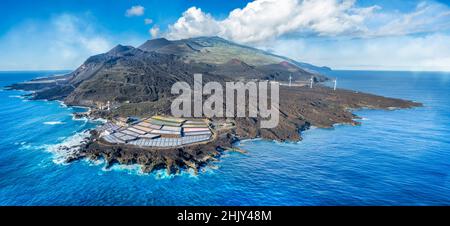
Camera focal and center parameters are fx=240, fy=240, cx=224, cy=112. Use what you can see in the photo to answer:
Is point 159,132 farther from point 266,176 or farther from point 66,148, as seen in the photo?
point 266,176

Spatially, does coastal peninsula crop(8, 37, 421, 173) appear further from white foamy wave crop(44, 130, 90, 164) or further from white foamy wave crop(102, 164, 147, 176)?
white foamy wave crop(44, 130, 90, 164)

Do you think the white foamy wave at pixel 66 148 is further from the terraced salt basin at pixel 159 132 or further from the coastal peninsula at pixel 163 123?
the terraced salt basin at pixel 159 132

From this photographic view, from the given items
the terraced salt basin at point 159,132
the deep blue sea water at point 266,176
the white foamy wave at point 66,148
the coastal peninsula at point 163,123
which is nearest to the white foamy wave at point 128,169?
the deep blue sea water at point 266,176

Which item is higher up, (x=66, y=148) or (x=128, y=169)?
(x=66, y=148)

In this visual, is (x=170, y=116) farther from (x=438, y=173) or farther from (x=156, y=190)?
(x=438, y=173)

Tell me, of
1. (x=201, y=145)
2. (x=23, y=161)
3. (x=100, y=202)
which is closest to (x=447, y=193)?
(x=201, y=145)

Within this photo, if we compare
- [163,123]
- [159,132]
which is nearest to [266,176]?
[159,132]
